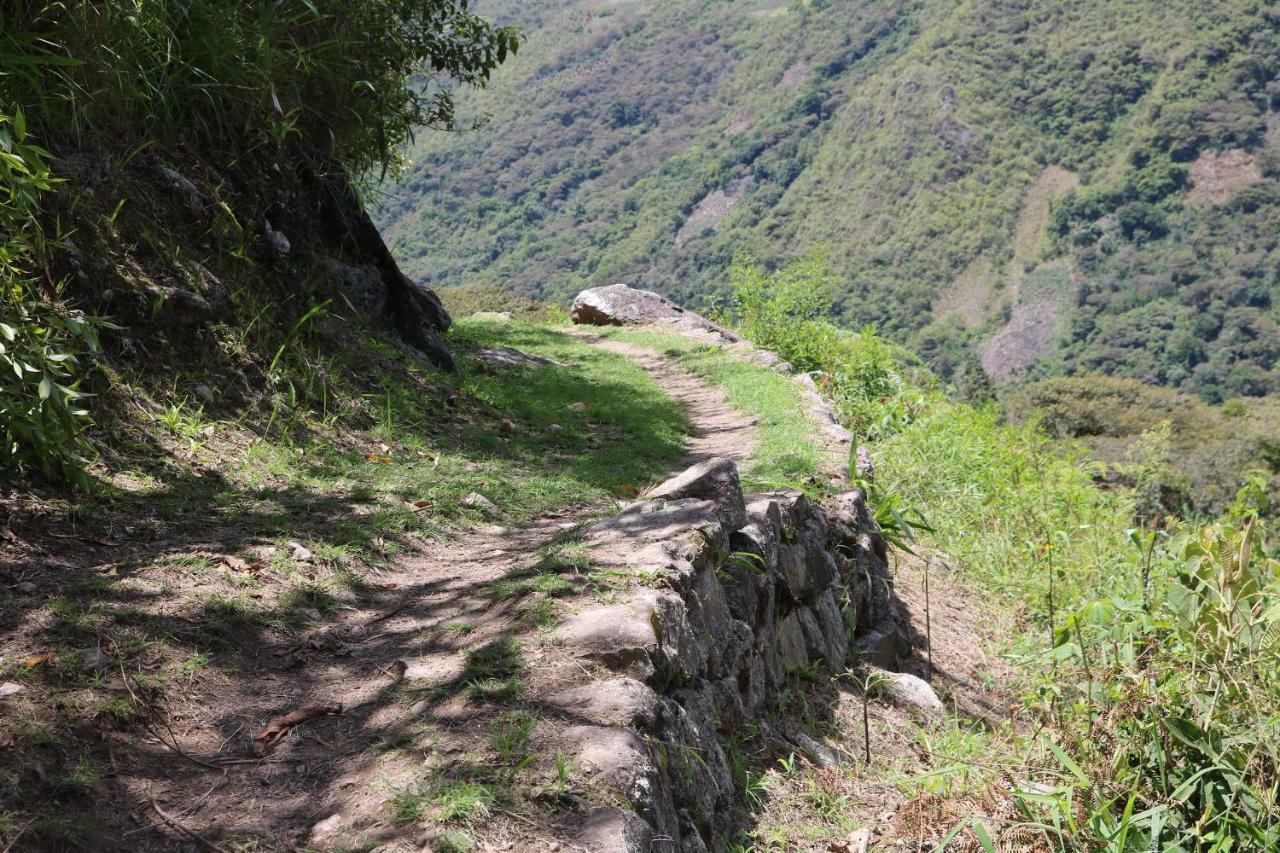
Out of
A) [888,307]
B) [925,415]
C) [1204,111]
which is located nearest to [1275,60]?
[1204,111]

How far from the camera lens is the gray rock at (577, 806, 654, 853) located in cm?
219

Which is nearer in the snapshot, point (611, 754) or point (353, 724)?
point (611, 754)

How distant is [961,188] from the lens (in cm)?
8438

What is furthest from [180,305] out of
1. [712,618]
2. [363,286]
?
[712,618]

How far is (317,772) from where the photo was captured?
8.02 ft

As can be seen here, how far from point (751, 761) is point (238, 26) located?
489 cm

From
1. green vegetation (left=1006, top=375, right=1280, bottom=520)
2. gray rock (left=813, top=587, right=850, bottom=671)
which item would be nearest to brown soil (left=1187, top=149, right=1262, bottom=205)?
green vegetation (left=1006, top=375, right=1280, bottom=520)

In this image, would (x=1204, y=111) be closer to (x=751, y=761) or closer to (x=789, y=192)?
(x=789, y=192)

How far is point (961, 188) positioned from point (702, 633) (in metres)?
88.3

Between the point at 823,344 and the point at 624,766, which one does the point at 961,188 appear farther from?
the point at 624,766

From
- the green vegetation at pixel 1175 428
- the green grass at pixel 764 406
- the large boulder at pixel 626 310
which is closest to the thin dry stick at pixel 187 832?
the green grass at pixel 764 406

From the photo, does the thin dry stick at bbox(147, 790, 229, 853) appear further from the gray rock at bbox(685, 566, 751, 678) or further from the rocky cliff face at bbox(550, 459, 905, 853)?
the gray rock at bbox(685, 566, 751, 678)

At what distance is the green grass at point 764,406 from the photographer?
6164 mm

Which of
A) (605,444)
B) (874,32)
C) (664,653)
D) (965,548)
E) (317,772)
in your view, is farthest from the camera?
(874,32)
